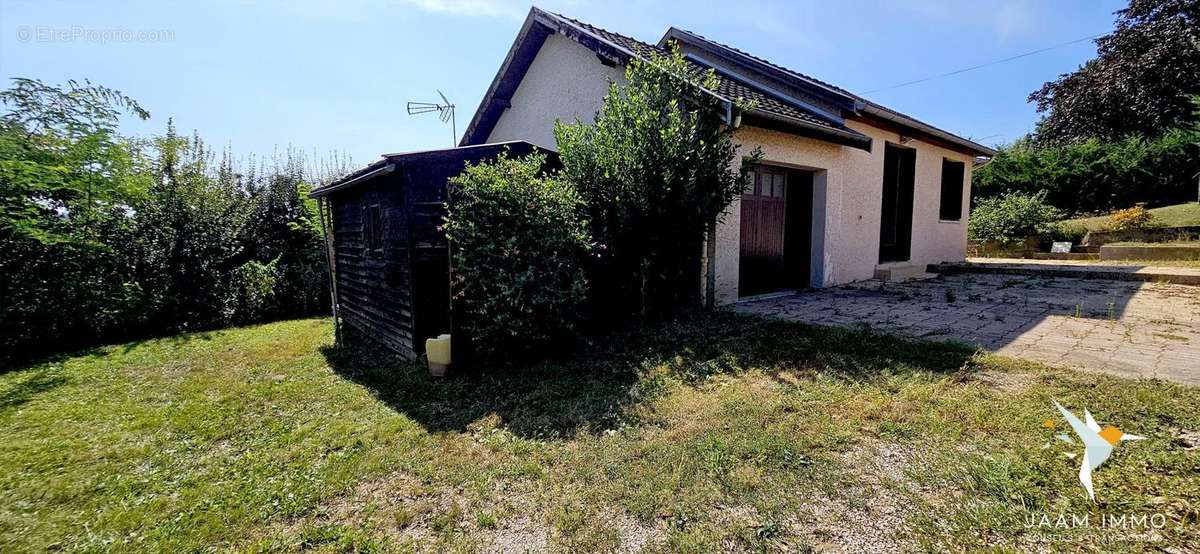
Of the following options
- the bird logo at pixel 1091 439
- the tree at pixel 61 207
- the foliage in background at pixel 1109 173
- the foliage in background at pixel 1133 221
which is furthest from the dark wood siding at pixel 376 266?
the foliage in background at pixel 1109 173

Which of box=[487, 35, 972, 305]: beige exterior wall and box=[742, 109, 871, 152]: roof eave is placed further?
box=[487, 35, 972, 305]: beige exterior wall

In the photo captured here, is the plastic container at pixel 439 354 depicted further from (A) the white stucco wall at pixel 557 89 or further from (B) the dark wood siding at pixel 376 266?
(A) the white stucco wall at pixel 557 89

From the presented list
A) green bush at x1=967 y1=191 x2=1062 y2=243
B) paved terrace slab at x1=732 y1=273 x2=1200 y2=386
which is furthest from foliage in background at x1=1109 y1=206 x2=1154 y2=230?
paved terrace slab at x1=732 y1=273 x2=1200 y2=386

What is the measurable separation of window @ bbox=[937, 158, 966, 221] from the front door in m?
1.97

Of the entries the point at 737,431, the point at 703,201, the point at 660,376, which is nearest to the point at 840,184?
the point at 703,201

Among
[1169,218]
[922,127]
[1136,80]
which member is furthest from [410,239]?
[1136,80]

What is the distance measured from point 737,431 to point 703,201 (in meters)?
3.40

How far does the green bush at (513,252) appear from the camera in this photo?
16.3 ft

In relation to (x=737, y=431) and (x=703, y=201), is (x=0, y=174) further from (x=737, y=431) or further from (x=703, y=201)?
(x=737, y=431)

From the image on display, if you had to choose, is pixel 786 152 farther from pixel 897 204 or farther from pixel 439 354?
pixel 439 354

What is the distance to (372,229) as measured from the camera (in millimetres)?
6816

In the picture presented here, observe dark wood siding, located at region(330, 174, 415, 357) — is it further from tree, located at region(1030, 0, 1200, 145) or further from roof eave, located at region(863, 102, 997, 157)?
tree, located at region(1030, 0, 1200, 145)

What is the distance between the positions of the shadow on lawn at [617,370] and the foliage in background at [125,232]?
18.3 feet

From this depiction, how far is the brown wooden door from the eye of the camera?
834 centimetres
